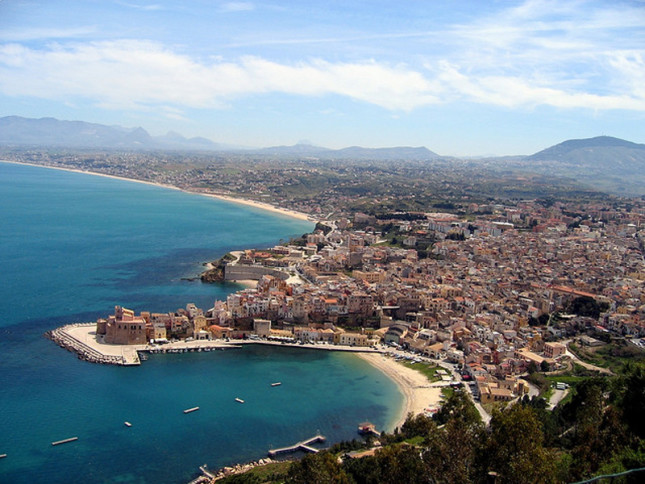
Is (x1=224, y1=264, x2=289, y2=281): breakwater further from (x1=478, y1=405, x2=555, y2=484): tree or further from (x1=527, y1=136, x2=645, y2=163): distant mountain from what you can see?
(x1=527, y1=136, x2=645, y2=163): distant mountain

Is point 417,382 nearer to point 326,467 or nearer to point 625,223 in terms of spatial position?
point 326,467

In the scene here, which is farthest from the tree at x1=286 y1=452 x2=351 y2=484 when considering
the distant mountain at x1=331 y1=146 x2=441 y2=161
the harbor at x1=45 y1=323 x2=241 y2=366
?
the distant mountain at x1=331 y1=146 x2=441 y2=161

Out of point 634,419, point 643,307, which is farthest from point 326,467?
point 643,307

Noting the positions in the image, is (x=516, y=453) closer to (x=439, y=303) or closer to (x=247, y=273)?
(x=439, y=303)

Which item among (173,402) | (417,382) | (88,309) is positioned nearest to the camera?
(173,402)

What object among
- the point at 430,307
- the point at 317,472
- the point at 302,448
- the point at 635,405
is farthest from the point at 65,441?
the point at 430,307

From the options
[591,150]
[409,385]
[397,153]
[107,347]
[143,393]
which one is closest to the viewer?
[143,393]
